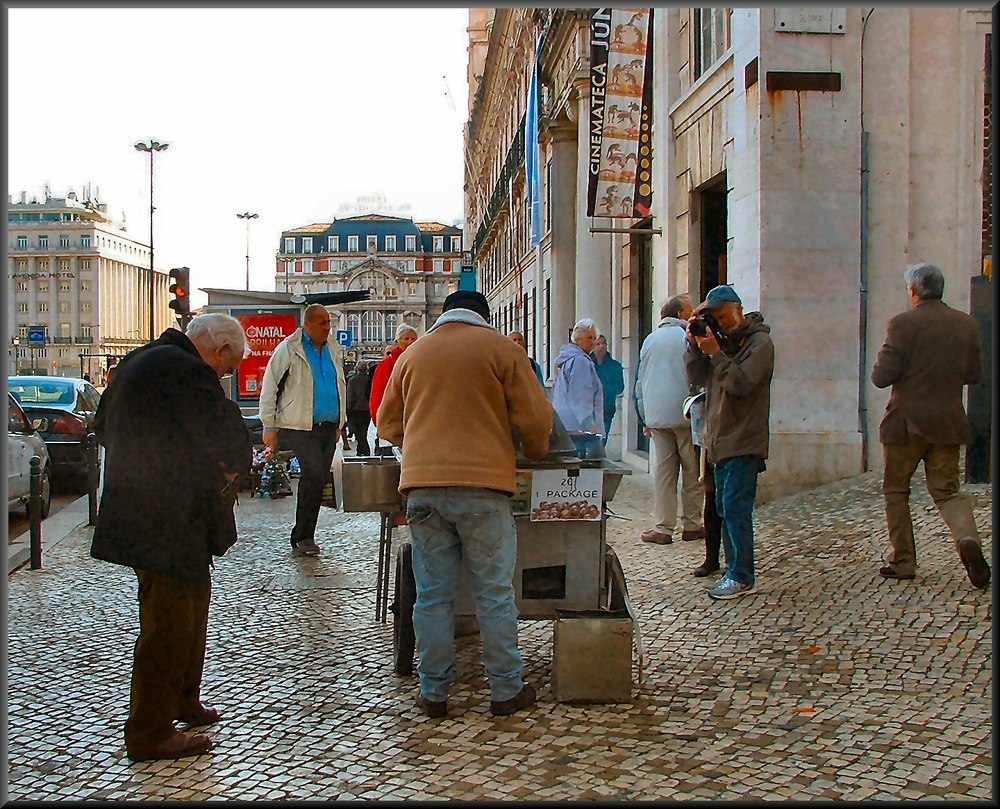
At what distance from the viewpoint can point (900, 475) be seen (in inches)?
268

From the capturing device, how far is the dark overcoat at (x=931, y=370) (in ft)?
21.8

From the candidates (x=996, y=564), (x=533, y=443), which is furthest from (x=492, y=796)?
(x=996, y=564)

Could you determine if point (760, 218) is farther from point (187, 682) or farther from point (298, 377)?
point (187, 682)

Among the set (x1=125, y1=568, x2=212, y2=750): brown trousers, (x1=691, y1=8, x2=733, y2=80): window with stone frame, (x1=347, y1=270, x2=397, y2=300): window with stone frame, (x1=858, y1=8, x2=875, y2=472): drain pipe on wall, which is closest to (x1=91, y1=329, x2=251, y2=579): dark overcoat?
(x1=125, y1=568, x2=212, y2=750): brown trousers

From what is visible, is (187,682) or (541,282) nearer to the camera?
(187,682)

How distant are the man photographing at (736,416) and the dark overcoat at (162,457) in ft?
10.9

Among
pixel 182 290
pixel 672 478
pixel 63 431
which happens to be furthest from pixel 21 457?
pixel 672 478

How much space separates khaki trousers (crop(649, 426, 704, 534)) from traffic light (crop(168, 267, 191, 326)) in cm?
929

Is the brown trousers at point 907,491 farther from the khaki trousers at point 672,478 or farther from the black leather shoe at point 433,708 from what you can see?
the black leather shoe at point 433,708

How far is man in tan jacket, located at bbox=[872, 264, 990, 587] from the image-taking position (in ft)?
21.7

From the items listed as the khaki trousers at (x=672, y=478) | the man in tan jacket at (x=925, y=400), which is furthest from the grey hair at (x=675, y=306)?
the man in tan jacket at (x=925, y=400)

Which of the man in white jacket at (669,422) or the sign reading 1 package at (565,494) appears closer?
the sign reading 1 package at (565,494)

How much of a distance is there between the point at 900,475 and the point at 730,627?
1.63 metres

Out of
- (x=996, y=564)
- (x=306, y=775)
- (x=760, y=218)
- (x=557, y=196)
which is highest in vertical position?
(x=557, y=196)
